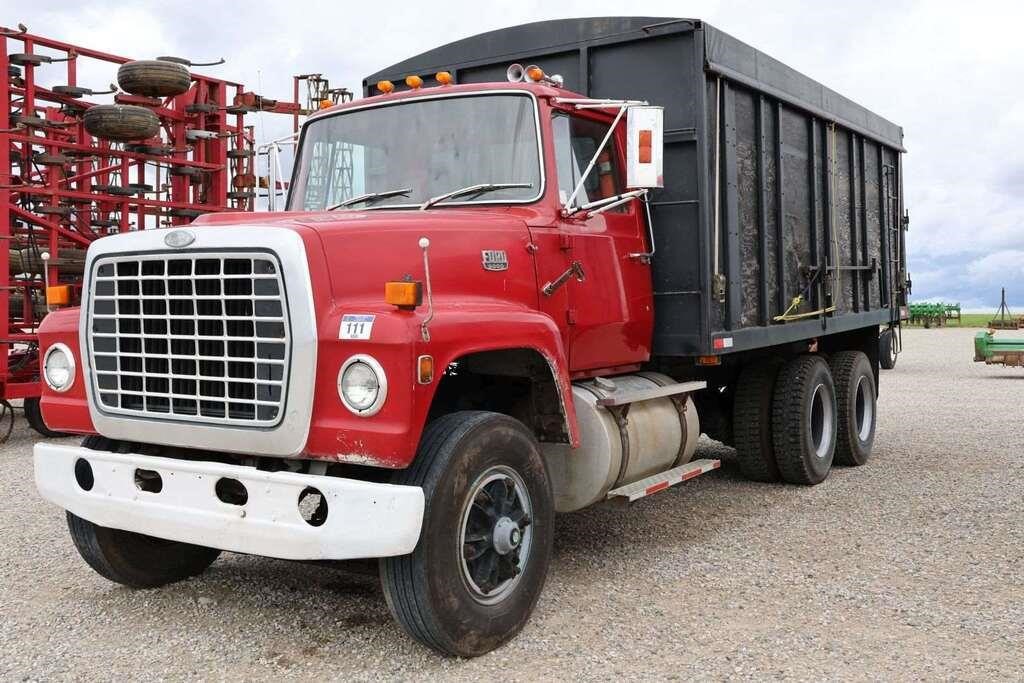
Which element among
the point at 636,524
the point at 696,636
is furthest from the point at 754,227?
the point at 696,636

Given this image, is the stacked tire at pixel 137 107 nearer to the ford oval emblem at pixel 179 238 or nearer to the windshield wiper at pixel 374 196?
the windshield wiper at pixel 374 196

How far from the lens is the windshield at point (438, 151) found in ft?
17.3

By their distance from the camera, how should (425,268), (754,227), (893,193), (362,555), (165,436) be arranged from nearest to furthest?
1. (362,555)
2. (425,268)
3. (165,436)
4. (754,227)
5. (893,193)

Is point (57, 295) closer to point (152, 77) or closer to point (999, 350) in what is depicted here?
point (152, 77)

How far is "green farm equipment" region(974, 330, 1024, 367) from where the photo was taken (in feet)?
63.3

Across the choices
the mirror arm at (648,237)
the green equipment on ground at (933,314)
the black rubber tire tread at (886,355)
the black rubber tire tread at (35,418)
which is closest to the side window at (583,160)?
the mirror arm at (648,237)

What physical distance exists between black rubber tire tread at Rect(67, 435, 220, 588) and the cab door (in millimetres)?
2303

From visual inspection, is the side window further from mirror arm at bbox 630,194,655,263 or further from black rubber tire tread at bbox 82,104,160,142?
black rubber tire tread at bbox 82,104,160,142

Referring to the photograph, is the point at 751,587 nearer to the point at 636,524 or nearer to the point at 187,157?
the point at 636,524

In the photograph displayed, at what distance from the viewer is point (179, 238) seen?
421cm

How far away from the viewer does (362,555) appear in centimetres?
387

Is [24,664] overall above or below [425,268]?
below

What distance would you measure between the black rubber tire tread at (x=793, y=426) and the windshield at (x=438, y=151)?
359 centimetres

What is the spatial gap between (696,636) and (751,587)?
0.87 m
